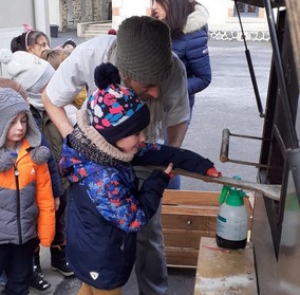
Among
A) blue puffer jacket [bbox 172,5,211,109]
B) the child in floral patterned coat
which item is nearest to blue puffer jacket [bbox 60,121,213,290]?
the child in floral patterned coat

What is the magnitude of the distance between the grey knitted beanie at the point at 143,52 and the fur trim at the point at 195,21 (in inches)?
60.4

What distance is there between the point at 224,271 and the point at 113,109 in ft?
3.06

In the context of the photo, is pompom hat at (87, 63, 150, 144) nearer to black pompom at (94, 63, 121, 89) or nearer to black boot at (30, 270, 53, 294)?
black pompom at (94, 63, 121, 89)

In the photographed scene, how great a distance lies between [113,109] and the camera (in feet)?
5.81

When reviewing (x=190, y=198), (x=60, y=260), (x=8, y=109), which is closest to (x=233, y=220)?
(x=190, y=198)

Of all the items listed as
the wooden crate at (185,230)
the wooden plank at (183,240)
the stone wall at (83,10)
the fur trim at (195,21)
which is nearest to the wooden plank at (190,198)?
the wooden crate at (185,230)

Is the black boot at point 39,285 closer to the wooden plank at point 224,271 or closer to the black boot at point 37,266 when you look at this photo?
the black boot at point 37,266

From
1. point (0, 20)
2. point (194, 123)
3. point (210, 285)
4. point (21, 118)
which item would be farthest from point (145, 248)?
point (194, 123)

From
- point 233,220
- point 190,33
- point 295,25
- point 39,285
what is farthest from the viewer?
point 190,33

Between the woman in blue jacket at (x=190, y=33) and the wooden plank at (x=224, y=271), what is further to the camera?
the woman in blue jacket at (x=190, y=33)

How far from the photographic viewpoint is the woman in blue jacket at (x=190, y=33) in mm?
3093

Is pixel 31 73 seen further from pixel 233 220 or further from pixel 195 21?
pixel 233 220

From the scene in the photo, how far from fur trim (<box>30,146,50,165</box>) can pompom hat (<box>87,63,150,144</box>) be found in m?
0.64

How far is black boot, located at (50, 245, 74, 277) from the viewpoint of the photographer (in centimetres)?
305
